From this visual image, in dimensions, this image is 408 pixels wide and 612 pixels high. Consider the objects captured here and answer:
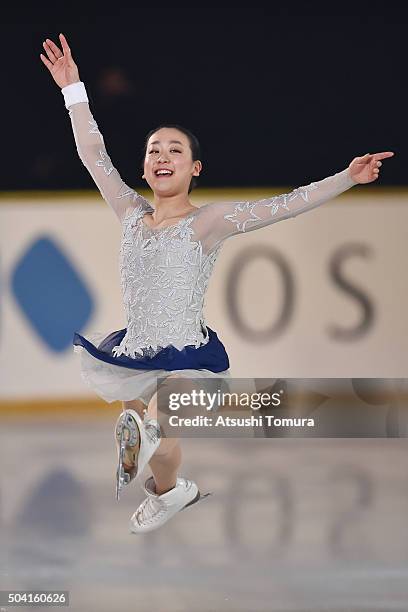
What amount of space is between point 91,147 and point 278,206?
1.86 ft

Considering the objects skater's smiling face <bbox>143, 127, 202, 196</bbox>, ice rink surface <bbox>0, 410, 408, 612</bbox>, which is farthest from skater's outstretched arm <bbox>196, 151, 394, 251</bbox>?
ice rink surface <bbox>0, 410, 408, 612</bbox>

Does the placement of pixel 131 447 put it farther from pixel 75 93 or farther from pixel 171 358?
pixel 75 93

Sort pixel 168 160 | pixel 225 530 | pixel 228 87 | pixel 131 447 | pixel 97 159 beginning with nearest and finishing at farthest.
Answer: pixel 131 447 → pixel 168 160 → pixel 97 159 → pixel 225 530 → pixel 228 87

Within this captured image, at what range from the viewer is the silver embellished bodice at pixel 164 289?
238cm

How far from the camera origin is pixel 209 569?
2.42 m

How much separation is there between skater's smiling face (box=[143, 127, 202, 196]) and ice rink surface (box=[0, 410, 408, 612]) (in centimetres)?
98

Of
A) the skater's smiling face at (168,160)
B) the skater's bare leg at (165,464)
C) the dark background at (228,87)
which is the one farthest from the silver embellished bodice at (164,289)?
the dark background at (228,87)

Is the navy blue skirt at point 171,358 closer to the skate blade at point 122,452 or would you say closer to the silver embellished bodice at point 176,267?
the silver embellished bodice at point 176,267

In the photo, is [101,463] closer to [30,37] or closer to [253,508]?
[253,508]

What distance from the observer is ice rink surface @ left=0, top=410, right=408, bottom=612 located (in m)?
2.21

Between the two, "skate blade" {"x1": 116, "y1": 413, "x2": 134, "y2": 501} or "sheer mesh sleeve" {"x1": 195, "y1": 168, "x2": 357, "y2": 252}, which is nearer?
"skate blade" {"x1": 116, "y1": 413, "x2": 134, "y2": 501}

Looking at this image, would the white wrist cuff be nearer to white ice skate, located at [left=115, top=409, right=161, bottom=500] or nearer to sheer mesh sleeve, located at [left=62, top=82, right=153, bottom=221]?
sheer mesh sleeve, located at [left=62, top=82, right=153, bottom=221]

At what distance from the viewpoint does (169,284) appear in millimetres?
2391

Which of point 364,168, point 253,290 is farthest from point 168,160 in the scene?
point 253,290
